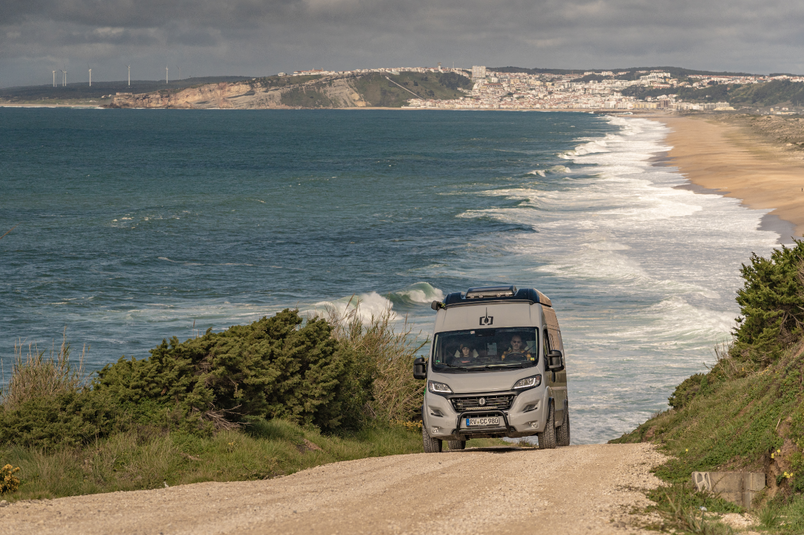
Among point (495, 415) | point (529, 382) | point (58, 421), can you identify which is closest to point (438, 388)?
point (495, 415)

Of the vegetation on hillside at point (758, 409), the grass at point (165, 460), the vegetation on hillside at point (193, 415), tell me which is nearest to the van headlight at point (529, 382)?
the vegetation on hillside at point (758, 409)

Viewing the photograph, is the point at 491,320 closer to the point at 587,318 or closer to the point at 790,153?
the point at 587,318

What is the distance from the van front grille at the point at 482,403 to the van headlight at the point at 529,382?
7.9 inches

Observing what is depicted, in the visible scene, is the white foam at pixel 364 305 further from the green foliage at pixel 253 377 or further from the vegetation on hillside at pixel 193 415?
the vegetation on hillside at pixel 193 415

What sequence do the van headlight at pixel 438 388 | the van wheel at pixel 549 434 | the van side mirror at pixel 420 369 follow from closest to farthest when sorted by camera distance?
the van headlight at pixel 438 388 → the van side mirror at pixel 420 369 → the van wheel at pixel 549 434

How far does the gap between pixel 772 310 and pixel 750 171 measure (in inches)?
2333

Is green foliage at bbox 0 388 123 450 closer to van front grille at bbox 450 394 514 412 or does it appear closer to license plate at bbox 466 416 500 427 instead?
van front grille at bbox 450 394 514 412

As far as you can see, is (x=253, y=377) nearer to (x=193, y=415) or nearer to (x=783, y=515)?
(x=193, y=415)

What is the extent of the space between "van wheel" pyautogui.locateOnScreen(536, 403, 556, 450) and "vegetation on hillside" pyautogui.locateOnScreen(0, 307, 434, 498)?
8.83 ft

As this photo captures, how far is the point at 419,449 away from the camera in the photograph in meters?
15.7

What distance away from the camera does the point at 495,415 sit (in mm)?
13227

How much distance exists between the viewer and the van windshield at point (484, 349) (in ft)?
45.3

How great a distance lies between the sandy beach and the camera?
50406mm

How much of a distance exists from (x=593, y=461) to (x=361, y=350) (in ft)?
22.3
